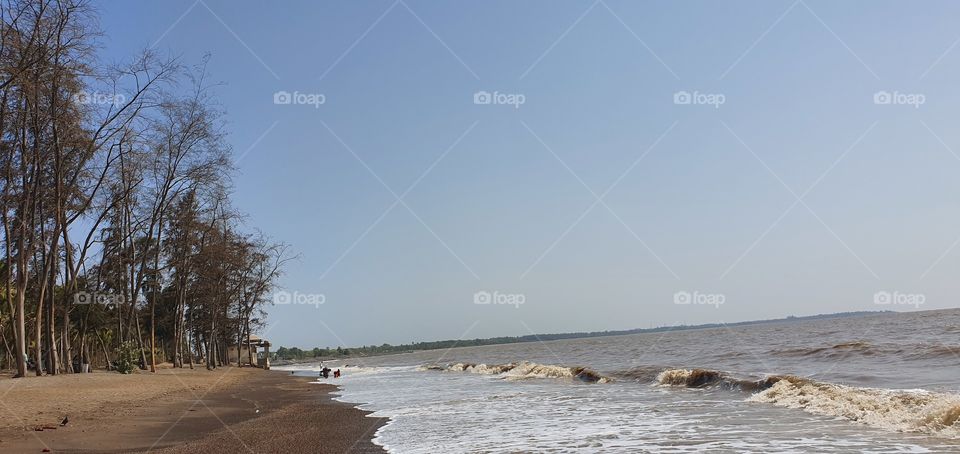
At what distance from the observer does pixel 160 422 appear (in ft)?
49.9

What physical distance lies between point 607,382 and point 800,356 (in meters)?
10.0

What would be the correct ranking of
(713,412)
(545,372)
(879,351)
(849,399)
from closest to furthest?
(849,399) < (713,412) < (879,351) < (545,372)

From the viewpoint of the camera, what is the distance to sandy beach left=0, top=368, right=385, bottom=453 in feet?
38.0

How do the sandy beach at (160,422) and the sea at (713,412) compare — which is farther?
the sandy beach at (160,422)

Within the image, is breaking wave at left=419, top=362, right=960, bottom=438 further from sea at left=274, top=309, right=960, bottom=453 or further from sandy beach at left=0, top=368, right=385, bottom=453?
sandy beach at left=0, top=368, right=385, bottom=453

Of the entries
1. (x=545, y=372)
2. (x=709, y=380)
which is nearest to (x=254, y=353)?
(x=545, y=372)

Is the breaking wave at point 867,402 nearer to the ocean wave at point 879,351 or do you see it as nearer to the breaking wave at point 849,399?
the breaking wave at point 849,399

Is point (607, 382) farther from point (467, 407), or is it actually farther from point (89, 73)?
point (89, 73)

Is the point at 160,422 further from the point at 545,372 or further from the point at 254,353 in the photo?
the point at 254,353

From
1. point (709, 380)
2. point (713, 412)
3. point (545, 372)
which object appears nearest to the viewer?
point (713, 412)

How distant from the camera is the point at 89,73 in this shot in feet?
74.5

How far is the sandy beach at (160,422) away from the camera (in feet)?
38.0

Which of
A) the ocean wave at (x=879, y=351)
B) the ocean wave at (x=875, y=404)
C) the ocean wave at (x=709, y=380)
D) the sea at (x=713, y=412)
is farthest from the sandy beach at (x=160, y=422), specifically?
the ocean wave at (x=879, y=351)

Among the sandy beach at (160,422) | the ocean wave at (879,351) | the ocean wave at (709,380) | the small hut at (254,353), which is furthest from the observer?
the small hut at (254,353)
